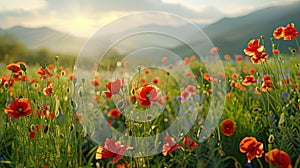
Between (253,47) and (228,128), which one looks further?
(253,47)

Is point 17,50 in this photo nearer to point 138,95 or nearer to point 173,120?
point 173,120

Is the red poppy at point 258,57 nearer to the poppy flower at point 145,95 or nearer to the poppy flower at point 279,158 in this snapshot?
the poppy flower at point 145,95

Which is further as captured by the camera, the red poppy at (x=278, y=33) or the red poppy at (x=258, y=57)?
the red poppy at (x=278, y=33)

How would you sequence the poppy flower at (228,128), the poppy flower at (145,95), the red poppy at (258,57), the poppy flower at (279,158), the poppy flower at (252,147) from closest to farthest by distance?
1. the poppy flower at (279,158)
2. the poppy flower at (252,147)
3. the poppy flower at (145,95)
4. the poppy flower at (228,128)
5. the red poppy at (258,57)

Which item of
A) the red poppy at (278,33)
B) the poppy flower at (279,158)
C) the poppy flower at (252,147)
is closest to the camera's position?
the poppy flower at (279,158)

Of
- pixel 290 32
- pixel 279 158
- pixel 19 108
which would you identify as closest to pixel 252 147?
pixel 279 158

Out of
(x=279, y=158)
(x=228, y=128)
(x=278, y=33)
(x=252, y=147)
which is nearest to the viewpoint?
(x=279, y=158)

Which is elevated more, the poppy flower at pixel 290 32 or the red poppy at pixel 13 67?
the poppy flower at pixel 290 32

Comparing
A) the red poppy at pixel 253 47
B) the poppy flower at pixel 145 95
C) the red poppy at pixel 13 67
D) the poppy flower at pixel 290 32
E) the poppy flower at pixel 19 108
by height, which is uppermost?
the poppy flower at pixel 290 32

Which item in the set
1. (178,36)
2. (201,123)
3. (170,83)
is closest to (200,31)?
(178,36)

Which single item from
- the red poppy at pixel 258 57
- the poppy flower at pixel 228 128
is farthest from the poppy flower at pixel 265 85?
the poppy flower at pixel 228 128

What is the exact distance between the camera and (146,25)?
2.38m

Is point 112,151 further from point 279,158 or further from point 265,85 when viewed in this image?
point 265,85

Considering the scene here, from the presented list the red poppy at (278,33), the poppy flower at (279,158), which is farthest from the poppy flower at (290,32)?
the poppy flower at (279,158)
